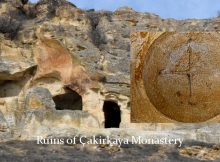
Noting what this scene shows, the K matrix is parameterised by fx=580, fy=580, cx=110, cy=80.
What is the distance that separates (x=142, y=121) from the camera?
848cm

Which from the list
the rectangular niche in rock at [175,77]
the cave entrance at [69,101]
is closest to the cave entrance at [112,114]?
the cave entrance at [69,101]

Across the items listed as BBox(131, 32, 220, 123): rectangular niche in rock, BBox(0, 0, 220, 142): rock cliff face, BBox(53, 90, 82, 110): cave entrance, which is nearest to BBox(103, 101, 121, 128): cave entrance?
BBox(0, 0, 220, 142): rock cliff face

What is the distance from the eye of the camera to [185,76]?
8.45 meters

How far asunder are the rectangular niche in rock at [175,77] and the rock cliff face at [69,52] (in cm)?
879

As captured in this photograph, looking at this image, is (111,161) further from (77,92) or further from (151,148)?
(77,92)

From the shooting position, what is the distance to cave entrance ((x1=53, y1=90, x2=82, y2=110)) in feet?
64.3

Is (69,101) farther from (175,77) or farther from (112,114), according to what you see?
(175,77)

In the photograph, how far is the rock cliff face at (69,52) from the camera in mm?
18328

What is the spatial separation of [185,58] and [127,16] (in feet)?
41.4

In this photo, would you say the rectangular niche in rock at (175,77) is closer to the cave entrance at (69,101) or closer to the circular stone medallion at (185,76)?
the circular stone medallion at (185,76)

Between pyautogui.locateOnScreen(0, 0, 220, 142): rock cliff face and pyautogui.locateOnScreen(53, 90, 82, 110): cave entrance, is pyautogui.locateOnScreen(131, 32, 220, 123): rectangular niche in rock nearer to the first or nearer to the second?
pyautogui.locateOnScreen(0, 0, 220, 142): rock cliff face

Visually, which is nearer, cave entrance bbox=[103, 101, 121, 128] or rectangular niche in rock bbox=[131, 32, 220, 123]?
rectangular niche in rock bbox=[131, 32, 220, 123]

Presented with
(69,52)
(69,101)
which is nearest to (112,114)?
(69,101)

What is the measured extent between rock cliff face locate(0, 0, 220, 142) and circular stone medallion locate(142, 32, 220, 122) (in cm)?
882
